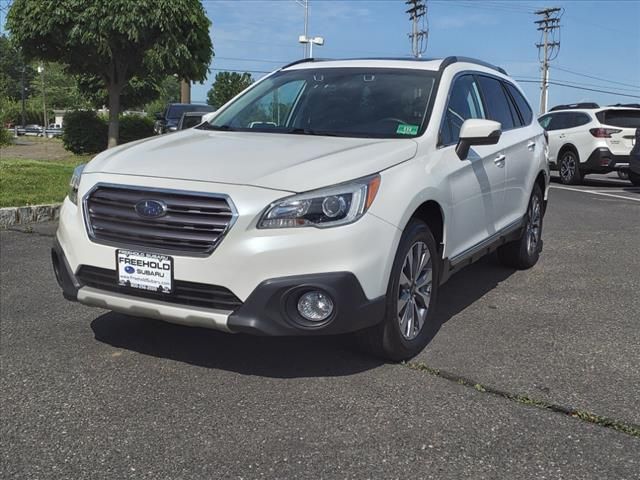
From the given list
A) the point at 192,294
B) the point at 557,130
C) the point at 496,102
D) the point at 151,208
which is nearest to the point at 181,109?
the point at 557,130

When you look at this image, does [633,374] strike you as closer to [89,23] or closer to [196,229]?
[196,229]

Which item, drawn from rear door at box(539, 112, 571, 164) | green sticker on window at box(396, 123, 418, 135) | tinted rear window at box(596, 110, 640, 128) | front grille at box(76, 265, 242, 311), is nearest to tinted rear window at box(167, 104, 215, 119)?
rear door at box(539, 112, 571, 164)

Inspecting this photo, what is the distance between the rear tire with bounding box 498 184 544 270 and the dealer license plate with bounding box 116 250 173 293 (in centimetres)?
359

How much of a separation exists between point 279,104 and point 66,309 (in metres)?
2.04

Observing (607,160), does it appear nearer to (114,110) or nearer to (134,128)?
(114,110)

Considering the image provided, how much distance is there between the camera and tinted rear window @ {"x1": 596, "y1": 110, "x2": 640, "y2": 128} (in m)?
14.3

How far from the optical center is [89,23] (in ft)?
45.6

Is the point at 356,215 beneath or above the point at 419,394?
above

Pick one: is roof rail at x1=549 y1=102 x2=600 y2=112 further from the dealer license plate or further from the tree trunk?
the dealer license plate

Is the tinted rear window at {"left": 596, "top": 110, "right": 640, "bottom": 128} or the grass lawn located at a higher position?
the tinted rear window at {"left": 596, "top": 110, "right": 640, "bottom": 128}

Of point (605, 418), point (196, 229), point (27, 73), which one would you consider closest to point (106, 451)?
point (196, 229)

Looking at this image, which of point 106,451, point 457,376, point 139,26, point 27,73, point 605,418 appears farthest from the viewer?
point 27,73

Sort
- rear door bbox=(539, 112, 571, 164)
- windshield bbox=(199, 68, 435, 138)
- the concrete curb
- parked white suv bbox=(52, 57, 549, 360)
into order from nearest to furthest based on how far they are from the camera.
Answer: parked white suv bbox=(52, 57, 549, 360) < windshield bbox=(199, 68, 435, 138) < the concrete curb < rear door bbox=(539, 112, 571, 164)

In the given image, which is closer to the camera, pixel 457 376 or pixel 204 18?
pixel 457 376
